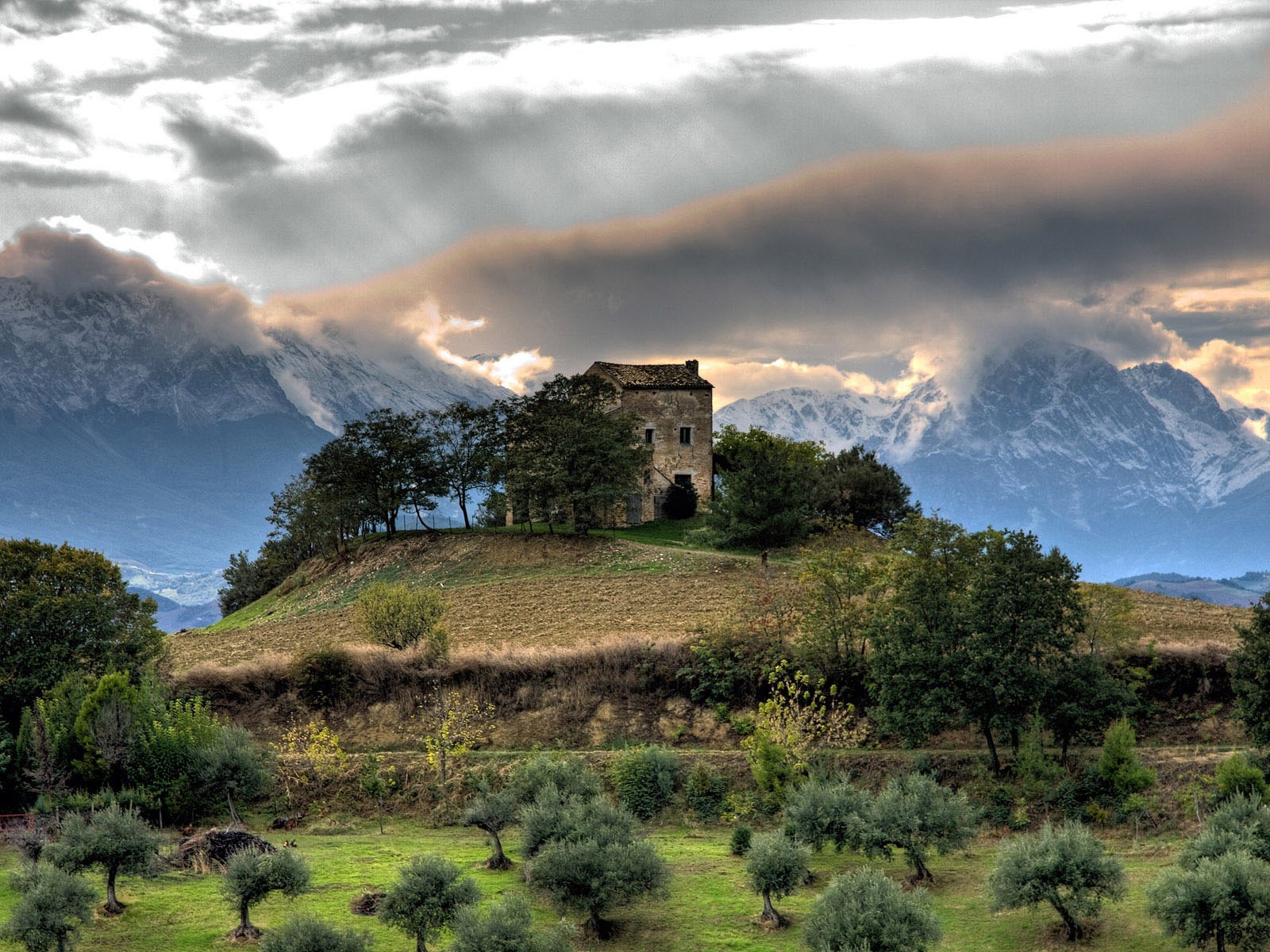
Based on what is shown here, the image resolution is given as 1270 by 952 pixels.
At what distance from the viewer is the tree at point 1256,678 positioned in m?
33.6

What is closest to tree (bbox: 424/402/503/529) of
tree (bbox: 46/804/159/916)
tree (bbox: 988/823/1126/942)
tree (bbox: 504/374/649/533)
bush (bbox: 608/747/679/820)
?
tree (bbox: 504/374/649/533)

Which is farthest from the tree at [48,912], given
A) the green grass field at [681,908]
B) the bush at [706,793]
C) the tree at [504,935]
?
the bush at [706,793]

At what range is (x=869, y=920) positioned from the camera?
23719mm

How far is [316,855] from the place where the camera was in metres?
34.9

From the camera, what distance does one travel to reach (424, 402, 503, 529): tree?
77938mm

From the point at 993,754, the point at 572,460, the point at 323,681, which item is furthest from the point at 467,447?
the point at 993,754

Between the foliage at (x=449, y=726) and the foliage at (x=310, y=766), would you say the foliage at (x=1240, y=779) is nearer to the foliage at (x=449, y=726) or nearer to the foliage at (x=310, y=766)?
the foliage at (x=449, y=726)

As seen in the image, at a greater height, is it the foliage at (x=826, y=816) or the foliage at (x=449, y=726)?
the foliage at (x=449, y=726)

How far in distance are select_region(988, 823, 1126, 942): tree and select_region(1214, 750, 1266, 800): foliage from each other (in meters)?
7.66

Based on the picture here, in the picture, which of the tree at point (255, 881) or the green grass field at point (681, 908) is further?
the tree at point (255, 881)

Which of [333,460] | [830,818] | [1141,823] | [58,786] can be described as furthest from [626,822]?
[333,460]

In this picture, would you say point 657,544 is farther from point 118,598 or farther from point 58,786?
point 58,786

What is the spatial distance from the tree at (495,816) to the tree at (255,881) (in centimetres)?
706

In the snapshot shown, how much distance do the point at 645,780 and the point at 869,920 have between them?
654 inches
